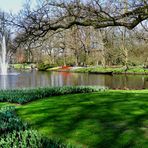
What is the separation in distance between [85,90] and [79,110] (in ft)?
23.5

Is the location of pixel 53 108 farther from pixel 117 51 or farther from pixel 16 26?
pixel 117 51

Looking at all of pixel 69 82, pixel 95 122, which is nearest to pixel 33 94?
pixel 95 122

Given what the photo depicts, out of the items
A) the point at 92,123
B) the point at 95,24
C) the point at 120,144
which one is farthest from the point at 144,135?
the point at 95,24

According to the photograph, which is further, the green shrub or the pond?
the pond

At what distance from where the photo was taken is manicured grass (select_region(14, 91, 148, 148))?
6410 millimetres

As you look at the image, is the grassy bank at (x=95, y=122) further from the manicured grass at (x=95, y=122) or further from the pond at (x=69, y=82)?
the pond at (x=69, y=82)

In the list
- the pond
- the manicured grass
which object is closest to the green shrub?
the manicured grass

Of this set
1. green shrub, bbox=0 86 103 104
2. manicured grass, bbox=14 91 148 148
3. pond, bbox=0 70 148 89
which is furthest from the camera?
pond, bbox=0 70 148 89

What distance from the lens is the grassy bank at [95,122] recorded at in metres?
6.42

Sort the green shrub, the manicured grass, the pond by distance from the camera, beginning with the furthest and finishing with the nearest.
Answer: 1. the pond
2. the green shrub
3. the manicured grass

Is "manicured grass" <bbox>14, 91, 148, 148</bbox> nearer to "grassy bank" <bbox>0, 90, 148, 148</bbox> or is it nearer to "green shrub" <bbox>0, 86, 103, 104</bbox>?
"grassy bank" <bbox>0, 90, 148, 148</bbox>

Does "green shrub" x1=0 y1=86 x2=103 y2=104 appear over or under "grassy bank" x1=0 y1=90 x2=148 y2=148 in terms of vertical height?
over

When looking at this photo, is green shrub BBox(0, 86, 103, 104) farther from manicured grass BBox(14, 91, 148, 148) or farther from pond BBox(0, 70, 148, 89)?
pond BBox(0, 70, 148, 89)

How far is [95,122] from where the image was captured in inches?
298
